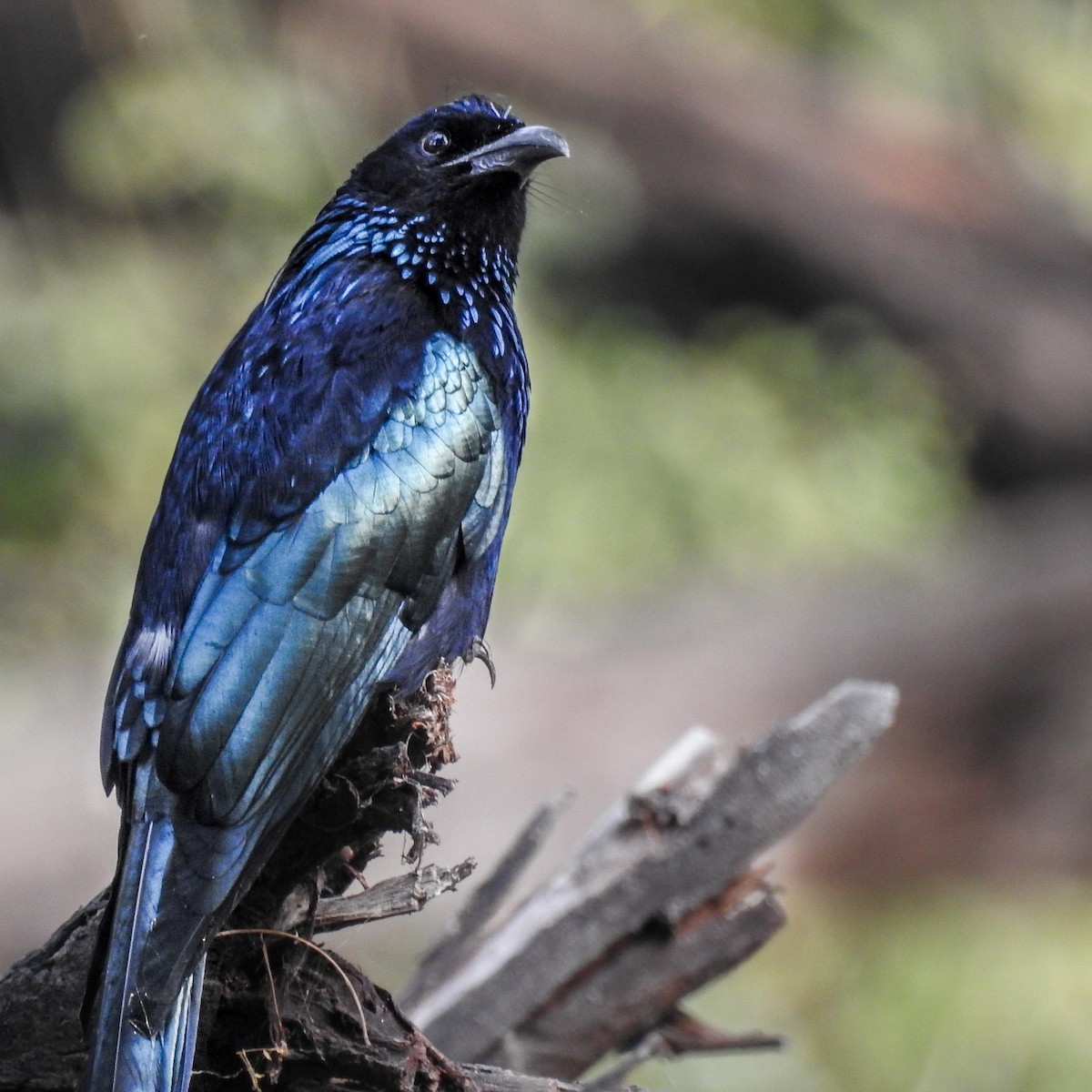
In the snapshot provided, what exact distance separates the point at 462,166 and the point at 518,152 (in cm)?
13

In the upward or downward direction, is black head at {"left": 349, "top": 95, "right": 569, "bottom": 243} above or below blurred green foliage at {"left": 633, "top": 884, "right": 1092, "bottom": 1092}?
above

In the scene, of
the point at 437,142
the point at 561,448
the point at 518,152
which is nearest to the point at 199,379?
the point at 561,448

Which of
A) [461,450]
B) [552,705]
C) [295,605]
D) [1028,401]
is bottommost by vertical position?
[295,605]

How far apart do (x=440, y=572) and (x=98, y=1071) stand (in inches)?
41.3

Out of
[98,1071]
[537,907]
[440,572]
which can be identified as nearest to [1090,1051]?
[537,907]

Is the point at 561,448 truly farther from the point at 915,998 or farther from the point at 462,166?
the point at 462,166

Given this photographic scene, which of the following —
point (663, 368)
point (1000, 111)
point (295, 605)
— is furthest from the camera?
point (1000, 111)

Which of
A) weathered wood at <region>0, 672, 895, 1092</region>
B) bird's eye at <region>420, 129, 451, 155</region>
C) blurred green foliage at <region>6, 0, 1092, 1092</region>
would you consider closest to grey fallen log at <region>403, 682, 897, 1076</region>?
weathered wood at <region>0, 672, 895, 1092</region>

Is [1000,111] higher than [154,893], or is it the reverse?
[1000,111]

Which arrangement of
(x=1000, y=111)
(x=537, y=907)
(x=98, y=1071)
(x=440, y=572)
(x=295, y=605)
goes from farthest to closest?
(x=1000, y=111) < (x=537, y=907) < (x=440, y=572) < (x=295, y=605) < (x=98, y=1071)

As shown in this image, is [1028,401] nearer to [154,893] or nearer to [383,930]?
[383,930]

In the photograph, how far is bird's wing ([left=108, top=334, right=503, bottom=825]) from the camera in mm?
2572

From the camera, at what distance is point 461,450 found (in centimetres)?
297

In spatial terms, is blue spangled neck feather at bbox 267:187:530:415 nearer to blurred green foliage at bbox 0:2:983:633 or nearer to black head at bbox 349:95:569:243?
black head at bbox 349:95:569:243
